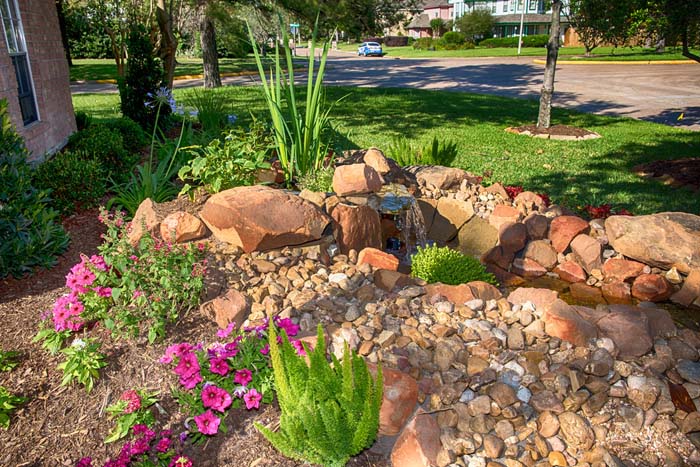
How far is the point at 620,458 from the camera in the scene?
9.00 ft

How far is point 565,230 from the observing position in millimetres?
5266

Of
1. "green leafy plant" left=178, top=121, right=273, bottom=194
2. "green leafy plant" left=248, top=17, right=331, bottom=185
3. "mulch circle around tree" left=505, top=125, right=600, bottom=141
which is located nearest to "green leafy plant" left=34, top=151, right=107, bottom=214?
"green leafy plant" left=178, top=121, right=273, bottom=194

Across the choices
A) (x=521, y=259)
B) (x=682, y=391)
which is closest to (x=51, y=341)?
(x=682, y=391)

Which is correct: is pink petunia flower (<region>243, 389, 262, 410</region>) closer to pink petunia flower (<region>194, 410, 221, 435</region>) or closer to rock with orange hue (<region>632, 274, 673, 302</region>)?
pink petunia flower (<region>194, 410, 221, 435</region>)

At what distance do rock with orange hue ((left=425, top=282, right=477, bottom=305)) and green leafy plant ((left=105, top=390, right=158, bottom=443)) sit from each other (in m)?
1.97

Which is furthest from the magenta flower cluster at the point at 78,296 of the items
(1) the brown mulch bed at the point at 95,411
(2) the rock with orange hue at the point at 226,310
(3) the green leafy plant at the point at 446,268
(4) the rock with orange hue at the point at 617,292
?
(4) the rock with orange hue at the point at 617,292

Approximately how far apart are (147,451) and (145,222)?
80.2 inches

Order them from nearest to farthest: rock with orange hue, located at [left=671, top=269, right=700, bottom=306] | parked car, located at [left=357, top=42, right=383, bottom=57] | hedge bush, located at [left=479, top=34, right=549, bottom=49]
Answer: rock with orange hue, located at [left=671, top=269, right=700, bottom=306] < parked car, located at [left=357, top=42, right=383, bottom=57] < hedge bush, located at [left=479, top=34, right=549, bottom=49]

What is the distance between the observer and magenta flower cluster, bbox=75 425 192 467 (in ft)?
8.01

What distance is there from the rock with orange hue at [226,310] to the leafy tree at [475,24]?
46.0m

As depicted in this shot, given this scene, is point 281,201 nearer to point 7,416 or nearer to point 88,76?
point 7,416

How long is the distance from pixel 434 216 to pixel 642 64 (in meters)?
→ 23.3

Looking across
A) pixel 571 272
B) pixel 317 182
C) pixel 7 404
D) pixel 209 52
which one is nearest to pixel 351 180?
pixel 317 182

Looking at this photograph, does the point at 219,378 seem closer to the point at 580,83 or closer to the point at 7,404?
the point at 7,404
